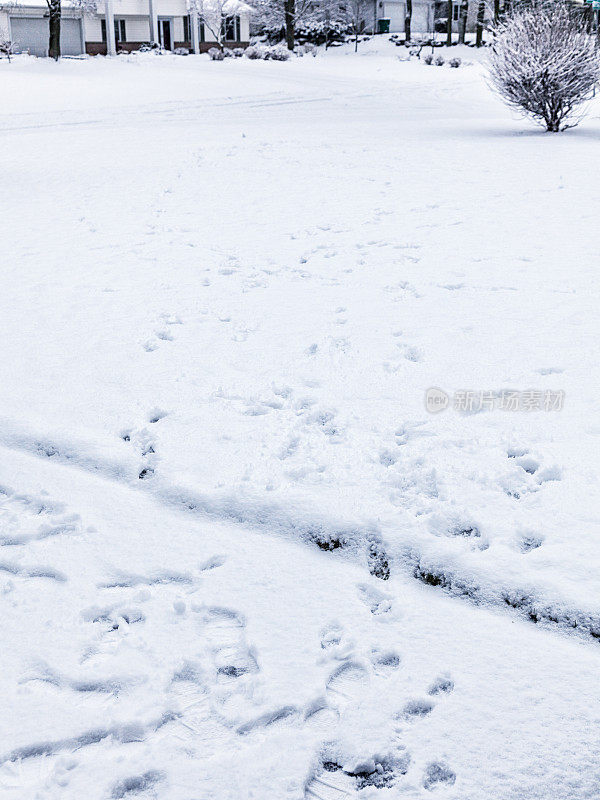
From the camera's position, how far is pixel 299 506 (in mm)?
3320

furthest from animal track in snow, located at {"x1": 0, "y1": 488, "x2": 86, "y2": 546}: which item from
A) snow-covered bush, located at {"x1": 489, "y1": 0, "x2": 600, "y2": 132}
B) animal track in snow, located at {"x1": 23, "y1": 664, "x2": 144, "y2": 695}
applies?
snow-covered bush, located at {"x1": 489, "y1": 0, "x2": 600, "y2": 132}

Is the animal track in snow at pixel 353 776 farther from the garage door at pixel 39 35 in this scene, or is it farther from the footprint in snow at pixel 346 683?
the garage door at pixel 39 35

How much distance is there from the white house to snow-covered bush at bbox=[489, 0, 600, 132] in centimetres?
3337

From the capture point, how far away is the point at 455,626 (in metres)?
2.66

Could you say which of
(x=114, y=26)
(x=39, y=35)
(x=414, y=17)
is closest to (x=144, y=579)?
(x=39, y=35)

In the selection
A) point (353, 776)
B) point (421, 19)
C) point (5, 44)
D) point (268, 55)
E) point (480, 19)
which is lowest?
point (353, 776)

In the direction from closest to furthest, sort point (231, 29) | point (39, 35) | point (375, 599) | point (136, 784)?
1. point (136, 784)
2. point (375, 599)
3. point (39, 35)
4. point (231, 29)

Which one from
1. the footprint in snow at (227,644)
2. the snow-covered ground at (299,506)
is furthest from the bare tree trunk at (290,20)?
the footprint in snow at (227,644)

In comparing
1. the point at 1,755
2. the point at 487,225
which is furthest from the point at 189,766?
the point at 487,225

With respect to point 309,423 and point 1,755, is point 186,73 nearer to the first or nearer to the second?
point 309,423

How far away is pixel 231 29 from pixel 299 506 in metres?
53.7

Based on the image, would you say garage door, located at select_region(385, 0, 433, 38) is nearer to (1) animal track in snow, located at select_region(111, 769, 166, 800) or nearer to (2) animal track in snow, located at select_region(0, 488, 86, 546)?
(2) animal track in snow, located at select_region(0, 488, 86, 546)

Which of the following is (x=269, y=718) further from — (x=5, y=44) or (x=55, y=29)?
(x=5, y=44)

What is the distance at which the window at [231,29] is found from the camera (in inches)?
1902
